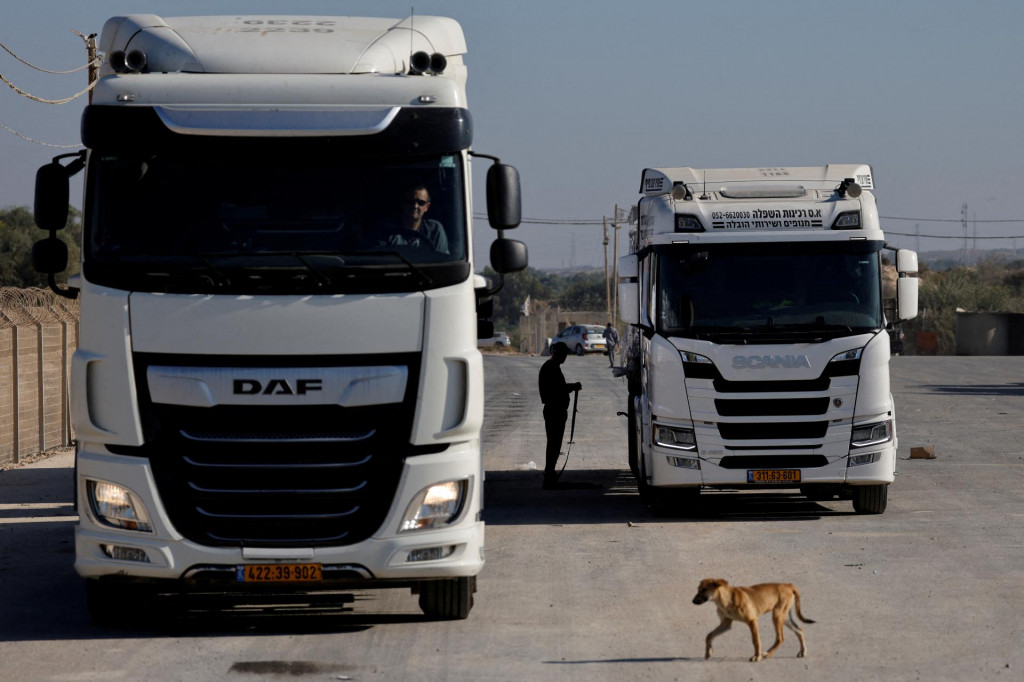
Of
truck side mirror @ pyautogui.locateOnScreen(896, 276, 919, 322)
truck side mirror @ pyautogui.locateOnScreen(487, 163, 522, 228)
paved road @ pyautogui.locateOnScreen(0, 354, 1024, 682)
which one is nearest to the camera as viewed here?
paved road @ pyautogui.locateOnScreen(0, 354, 1024, 682)

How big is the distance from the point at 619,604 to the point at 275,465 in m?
2.93

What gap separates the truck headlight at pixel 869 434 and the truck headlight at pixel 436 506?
21.7 feet

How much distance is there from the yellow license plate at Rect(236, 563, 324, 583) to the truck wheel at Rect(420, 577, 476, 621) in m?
1.04

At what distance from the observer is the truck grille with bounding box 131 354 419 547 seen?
8.58m

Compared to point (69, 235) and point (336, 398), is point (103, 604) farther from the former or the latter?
point (69, 235)

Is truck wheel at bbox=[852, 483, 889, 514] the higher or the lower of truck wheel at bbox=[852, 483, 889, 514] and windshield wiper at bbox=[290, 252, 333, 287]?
the lower

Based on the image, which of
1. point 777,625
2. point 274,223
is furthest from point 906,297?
point 274,223

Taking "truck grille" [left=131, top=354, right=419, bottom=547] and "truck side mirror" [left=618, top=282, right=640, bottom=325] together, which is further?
"truck side mirror" [left=618, top=282, right=640, bottom=325]

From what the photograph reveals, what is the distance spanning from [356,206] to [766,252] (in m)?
6.70

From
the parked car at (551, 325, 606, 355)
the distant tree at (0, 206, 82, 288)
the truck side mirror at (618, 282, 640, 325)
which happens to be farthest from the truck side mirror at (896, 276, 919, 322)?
the parked car at (551, 325, 606, 355)

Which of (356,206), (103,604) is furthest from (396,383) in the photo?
(103,604)

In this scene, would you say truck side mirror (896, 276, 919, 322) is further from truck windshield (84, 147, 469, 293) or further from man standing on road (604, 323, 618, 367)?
truck windshield (84, 147, 469, 293)

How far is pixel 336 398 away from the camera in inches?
337

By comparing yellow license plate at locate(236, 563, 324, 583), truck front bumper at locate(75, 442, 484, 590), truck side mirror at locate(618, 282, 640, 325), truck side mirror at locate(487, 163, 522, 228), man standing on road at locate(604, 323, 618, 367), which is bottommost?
yellow license plate at locate(236, 563, 324, 583)
